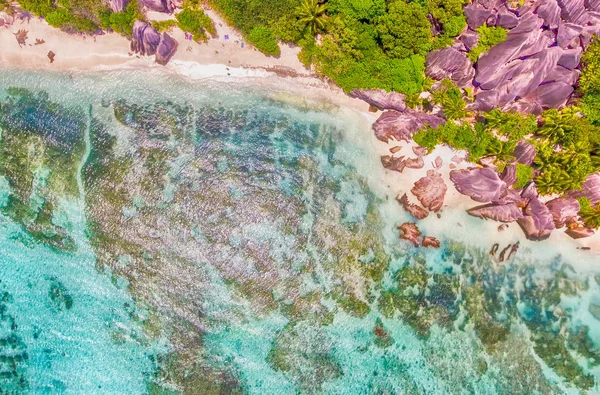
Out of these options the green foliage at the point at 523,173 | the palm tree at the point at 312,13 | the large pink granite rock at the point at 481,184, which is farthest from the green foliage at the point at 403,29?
the green foliage at the point at 523,173

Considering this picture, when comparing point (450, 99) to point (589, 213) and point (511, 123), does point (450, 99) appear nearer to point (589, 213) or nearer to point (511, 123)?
point (511, 123)

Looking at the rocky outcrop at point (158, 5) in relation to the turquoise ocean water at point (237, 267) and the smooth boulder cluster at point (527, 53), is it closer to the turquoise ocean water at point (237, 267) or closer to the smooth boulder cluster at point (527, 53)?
the turquoise ocean water at point (237, 267)

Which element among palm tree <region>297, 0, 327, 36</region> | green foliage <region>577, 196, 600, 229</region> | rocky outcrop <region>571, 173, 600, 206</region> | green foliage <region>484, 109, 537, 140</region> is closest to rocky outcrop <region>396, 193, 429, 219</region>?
green foliage <region>484, 109, 537, 140</region>

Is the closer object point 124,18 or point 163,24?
point 124,18

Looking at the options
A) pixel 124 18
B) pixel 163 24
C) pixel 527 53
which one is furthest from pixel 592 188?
pixel 124 18

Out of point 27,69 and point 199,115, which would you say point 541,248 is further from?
point 27,69

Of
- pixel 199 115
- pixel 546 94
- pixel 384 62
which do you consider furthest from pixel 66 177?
pixel 546 94
